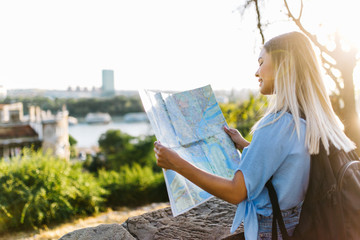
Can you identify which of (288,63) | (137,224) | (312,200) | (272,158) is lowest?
(137,224)

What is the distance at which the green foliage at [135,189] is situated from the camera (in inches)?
229

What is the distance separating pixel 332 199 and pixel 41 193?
4612 millimetres

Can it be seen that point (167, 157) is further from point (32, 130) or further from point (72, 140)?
point (72, 140)

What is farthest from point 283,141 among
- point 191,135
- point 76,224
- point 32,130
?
point 32,130

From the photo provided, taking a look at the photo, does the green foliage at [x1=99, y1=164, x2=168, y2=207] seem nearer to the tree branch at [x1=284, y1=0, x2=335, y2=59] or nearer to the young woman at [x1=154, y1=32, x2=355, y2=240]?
the tree branch at [x1=284, y1=0, x2=335, y2=59]

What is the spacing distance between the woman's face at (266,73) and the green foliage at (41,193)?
4.37 metres

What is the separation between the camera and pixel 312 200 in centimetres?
95

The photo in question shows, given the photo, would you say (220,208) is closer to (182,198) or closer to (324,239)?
(182,198)

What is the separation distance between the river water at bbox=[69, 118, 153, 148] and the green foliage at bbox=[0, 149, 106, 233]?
31.3 metres

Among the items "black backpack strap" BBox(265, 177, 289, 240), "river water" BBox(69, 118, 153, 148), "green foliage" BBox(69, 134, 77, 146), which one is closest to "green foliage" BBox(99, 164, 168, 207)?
"black backpack strap" BBox(265, 177, 289, 240)

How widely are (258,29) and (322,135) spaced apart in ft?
7.07

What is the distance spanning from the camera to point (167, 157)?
1.07 meters

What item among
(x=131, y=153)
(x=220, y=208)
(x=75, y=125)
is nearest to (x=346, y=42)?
(x=220, y=208)

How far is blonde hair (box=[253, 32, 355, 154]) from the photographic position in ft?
3.08
